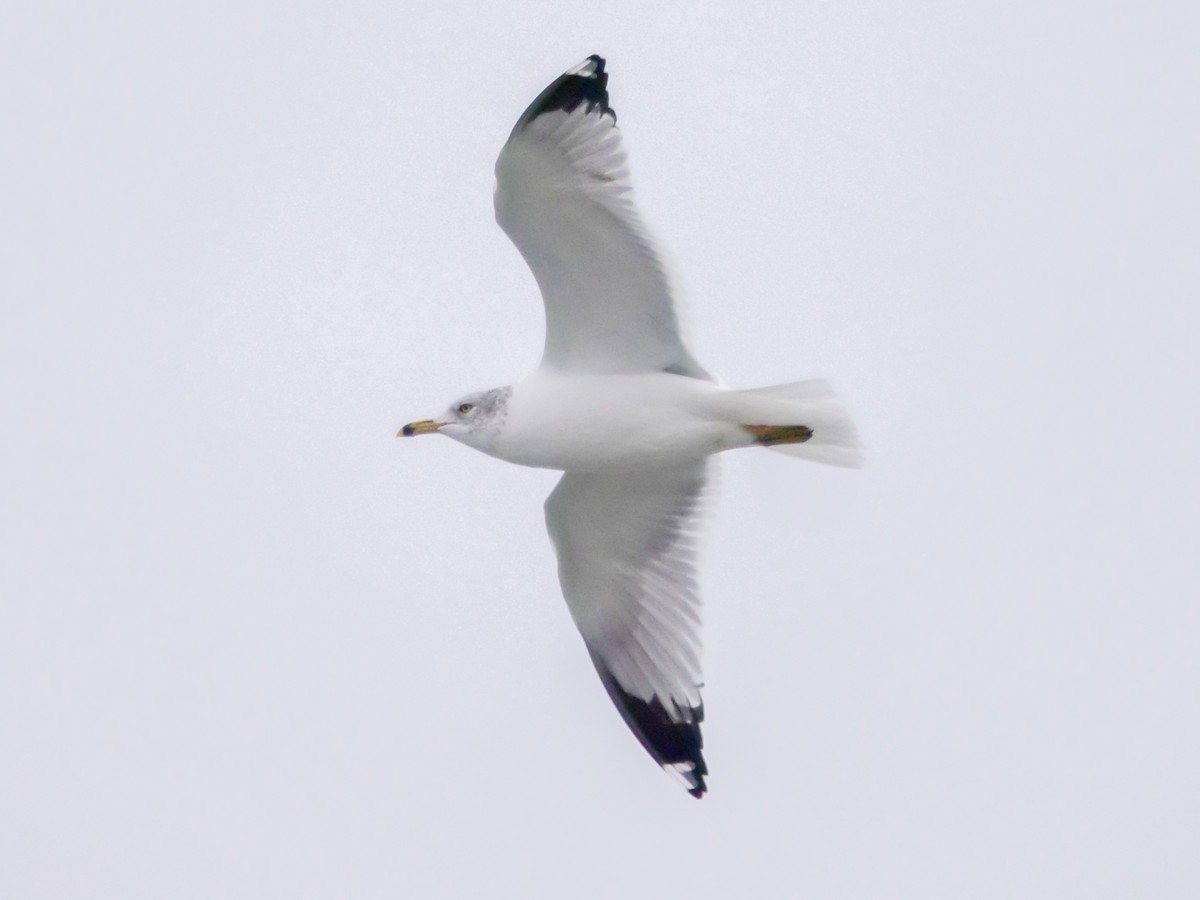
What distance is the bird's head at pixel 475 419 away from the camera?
7969 millimetres

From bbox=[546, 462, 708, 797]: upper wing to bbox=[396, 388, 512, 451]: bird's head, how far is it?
68 cm

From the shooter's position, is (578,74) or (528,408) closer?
(578,74)

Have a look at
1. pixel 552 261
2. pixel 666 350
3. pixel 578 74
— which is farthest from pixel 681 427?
pixel 578 74

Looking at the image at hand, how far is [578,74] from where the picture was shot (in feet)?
24.2

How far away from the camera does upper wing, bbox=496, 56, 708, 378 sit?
7406mm

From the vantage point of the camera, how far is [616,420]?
790 centimetres

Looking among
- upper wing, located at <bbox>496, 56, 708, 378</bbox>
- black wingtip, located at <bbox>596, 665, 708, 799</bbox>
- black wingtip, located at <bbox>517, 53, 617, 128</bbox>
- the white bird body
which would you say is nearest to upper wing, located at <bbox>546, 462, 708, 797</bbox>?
black wingtip, located at <bbox>596, 665, 708, 799</bbox>

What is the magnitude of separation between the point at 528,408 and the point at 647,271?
70cm

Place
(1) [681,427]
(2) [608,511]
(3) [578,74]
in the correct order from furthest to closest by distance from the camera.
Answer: (2) [608,511] → (1) [681,427] → (3) [578,74]

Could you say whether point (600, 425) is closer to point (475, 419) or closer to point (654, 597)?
point (475, 419)

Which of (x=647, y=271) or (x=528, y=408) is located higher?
(x=647, y=271)

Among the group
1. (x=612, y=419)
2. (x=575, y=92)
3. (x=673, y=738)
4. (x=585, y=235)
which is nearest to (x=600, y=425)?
(x=612, y=419)

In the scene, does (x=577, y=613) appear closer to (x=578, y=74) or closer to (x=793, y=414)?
(x=793, y=414)

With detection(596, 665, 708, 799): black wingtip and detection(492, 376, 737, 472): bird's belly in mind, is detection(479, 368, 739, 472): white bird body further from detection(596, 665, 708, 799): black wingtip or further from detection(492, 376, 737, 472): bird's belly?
detection(596, 665, 708, 799): black wingtip
